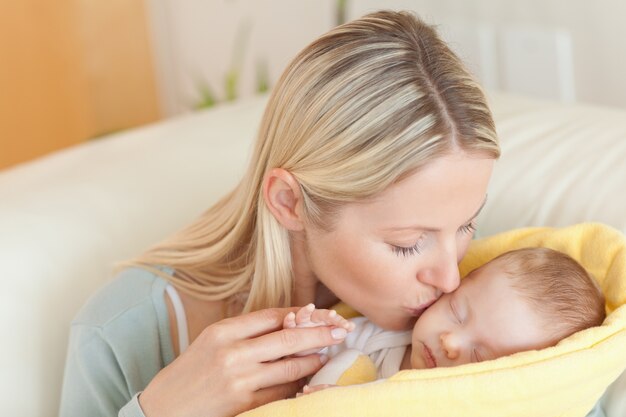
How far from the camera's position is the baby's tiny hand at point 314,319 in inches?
55.6

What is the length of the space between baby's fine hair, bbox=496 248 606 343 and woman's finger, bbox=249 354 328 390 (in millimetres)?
336

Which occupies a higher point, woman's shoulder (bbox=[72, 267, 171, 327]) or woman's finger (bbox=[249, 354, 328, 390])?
woman's shoulder (bbox=[72, 267, 171, 327])

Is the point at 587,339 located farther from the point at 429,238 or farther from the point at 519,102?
the point at 519,102

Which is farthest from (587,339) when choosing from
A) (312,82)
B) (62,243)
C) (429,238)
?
(62,243)

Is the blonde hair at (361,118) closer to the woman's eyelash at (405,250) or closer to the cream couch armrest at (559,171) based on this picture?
the woman's eyelash at (405,250)

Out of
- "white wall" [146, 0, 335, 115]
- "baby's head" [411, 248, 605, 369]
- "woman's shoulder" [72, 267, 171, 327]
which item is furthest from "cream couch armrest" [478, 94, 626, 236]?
"white wall" [146, 0, 335, 115]

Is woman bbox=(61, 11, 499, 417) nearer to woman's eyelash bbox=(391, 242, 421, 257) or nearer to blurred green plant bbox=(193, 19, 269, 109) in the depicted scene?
woman's eyelash bbox=(391, 242, 421, 257)

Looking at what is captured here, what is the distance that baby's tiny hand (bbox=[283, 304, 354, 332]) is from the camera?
1411mm

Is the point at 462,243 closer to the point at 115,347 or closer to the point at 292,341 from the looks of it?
the point at 292,341

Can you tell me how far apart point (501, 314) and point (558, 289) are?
9 centimetres

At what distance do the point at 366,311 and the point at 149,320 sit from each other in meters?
0.39

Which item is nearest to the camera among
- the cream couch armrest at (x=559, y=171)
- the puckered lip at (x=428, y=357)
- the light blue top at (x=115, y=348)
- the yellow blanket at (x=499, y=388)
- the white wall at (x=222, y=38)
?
the yellow blanket at (x=499, y=388)

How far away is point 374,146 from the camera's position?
138cm

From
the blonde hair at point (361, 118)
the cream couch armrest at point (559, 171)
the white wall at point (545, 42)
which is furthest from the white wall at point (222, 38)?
the blonde hair at point (361, 118)
